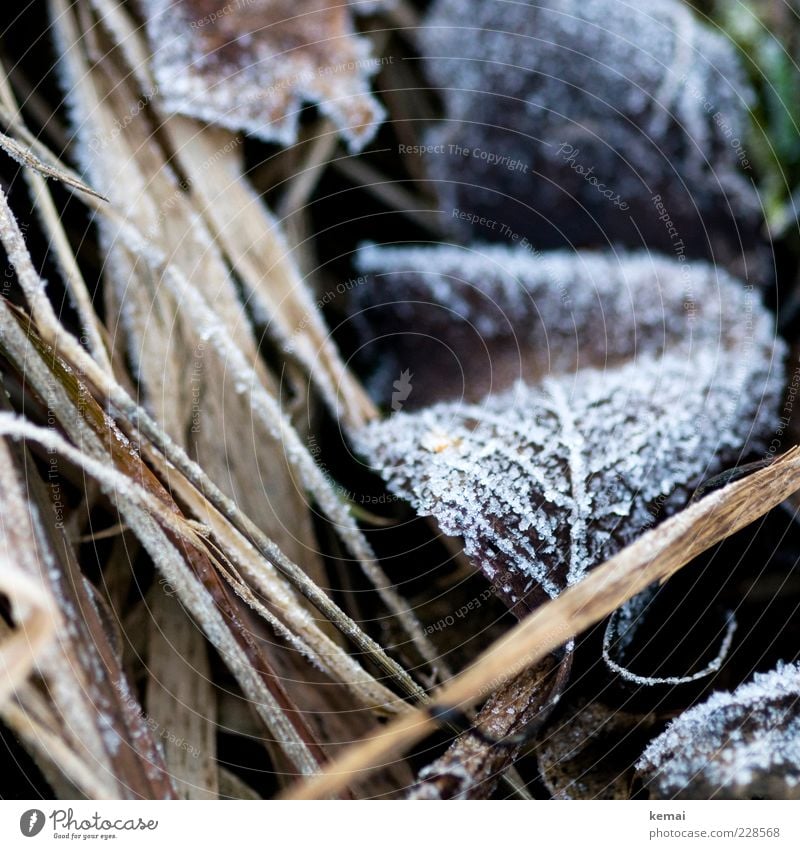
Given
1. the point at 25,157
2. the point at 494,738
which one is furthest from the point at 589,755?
the point at 25,157

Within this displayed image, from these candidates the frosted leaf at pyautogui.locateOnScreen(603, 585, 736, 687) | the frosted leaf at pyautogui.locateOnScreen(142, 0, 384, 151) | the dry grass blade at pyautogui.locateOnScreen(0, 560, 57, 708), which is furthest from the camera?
the frosted leaf at pyautogui.locateOnScreen(142, 0, 384, 151)

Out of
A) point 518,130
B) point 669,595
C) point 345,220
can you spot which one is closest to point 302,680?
point 669,595

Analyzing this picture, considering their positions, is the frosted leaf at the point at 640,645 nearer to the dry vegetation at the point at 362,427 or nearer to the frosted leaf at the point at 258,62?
the dry vegetation at the point at 362,427

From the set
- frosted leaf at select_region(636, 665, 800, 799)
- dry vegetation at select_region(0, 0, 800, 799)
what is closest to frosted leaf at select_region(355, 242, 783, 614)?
dry vegetation at select_region(0, 0, 800, 799)

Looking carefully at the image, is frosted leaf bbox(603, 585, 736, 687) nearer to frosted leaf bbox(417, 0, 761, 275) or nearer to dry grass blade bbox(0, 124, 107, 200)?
frosted leaf bbox(417, 0, 761, 275)

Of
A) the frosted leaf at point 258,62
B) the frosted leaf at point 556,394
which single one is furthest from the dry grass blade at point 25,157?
the frosted leaf at point 556,394
